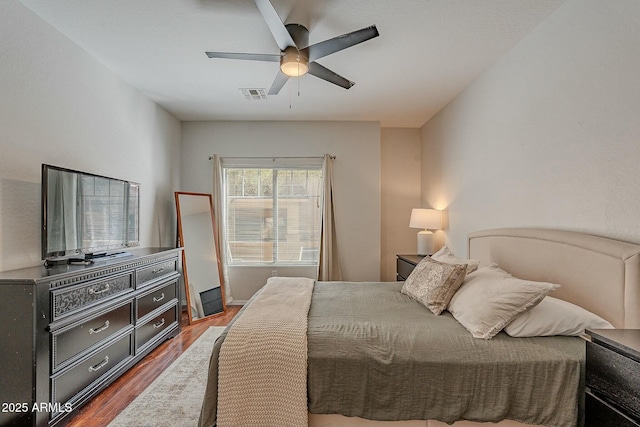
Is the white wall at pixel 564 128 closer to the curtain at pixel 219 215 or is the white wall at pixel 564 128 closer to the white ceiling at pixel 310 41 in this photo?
the white ceiling at pixel 310 41

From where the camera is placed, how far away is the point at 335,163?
4617 millimetres

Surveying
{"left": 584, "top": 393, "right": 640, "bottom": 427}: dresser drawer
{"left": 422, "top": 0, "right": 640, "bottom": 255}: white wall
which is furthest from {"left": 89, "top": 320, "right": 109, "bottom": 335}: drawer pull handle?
{"left": 422, "top": 0, "right": 640, "bottom": 255}: white wall

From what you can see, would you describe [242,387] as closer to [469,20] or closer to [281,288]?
[281,288]

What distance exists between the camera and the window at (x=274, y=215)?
4637 mm

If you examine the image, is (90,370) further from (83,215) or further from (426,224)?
(426,224)

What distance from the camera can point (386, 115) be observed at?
14.2 feet

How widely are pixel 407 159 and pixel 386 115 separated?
87 cm

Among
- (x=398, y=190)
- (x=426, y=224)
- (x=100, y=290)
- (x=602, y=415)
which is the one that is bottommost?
(x=602, y=415)

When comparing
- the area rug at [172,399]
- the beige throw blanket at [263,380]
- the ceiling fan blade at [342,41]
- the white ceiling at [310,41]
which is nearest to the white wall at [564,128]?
the white ceiling at [310,41]

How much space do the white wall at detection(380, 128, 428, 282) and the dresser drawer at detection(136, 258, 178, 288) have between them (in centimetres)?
292

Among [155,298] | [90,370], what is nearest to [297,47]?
[155,298]

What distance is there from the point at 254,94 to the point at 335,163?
60.3 inches

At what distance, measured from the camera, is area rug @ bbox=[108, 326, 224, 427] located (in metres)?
1.95

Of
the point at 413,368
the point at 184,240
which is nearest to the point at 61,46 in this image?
the point at 184,240
